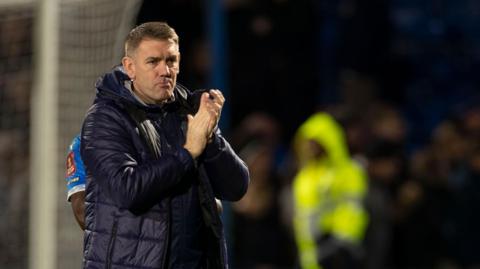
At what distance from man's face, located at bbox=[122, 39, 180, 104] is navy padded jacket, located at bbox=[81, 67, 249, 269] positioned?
53mm

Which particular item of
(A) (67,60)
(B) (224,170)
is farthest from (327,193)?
(B) (224,170)

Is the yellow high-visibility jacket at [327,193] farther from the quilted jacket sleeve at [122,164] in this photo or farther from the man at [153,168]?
the quilted jacket sleeve at [122,164]

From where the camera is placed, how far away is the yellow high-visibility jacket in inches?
352

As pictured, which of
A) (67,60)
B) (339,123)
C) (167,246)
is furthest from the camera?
(339,123)

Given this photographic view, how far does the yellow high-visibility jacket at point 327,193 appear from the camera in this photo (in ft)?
29.3

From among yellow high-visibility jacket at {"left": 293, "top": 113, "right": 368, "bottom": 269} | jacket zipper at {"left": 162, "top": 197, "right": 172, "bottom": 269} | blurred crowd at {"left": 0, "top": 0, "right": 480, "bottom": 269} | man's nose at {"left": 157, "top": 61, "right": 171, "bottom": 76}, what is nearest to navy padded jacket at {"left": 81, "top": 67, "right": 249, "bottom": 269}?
jacket zipper at {"left": 162, "top": 197, "right": 172, "bottom": 269}

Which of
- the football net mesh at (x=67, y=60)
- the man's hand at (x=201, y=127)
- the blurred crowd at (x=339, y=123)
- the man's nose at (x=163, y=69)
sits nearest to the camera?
the man's hand at (x=201, y=127)

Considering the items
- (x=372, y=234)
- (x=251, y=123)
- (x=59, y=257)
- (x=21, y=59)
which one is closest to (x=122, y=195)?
(x=59, y=257)

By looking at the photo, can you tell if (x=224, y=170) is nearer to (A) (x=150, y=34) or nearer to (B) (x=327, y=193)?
(A) (x=150, y=34)

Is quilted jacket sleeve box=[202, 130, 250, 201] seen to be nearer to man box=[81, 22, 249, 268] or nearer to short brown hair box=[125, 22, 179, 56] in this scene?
man box=[81, 22, 249, 268]

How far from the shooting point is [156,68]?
443 centimetres

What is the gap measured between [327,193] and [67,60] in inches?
115

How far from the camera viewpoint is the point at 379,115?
11.5m

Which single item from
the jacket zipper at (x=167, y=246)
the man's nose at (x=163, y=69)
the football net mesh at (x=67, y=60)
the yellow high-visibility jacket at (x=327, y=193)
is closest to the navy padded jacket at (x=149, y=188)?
the jacket zipper at (x=167, y=246)
